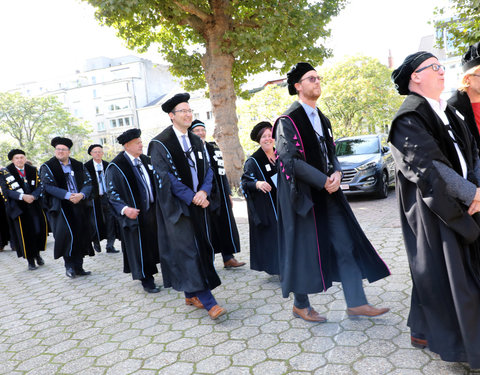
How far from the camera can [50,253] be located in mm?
9070

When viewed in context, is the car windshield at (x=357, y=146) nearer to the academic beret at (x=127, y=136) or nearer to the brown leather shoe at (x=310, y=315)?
the academic beret at (x=127, y=136)

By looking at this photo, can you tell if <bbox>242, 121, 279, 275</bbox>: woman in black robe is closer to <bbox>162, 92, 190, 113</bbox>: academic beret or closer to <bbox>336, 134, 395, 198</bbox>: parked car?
<bbox>162, 92, 190, 113</bbox>: academic beret

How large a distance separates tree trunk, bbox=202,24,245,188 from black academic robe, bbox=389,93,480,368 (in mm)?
10321

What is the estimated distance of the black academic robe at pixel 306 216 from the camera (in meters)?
3.33

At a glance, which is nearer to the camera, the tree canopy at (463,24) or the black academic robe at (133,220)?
the black academic robe at (133,220)

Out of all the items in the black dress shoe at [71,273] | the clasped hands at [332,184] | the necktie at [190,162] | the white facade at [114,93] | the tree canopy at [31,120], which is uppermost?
the white facade at [114,93]

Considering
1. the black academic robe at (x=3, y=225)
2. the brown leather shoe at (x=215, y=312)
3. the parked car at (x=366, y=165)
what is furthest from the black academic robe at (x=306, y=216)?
the black academic robe at (x=3, y=225)

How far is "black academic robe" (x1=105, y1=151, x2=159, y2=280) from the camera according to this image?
16.6 ft

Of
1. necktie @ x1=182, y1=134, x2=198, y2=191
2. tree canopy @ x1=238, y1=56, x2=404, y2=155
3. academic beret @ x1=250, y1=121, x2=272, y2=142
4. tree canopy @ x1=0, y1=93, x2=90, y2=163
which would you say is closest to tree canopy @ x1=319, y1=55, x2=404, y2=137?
tree canopy @ x1=238, y1=56, x2=404, y2=155

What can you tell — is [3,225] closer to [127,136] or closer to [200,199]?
[127,136]

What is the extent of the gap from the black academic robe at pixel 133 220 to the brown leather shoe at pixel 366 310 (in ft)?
8.74

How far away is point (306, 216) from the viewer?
3.38 m

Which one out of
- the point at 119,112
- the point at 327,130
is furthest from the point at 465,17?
the point at 119,112

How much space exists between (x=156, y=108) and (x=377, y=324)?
56.4 metres
